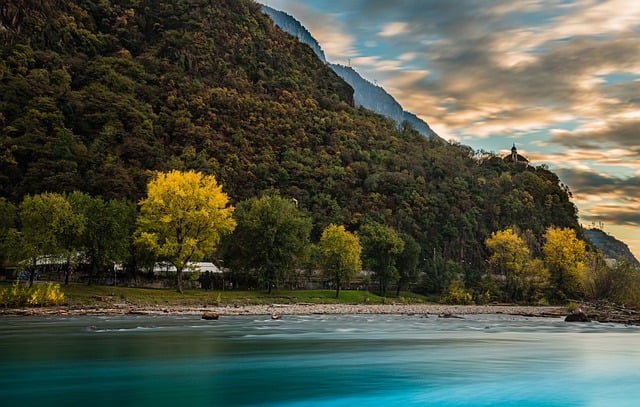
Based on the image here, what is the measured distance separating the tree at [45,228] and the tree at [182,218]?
8.84 m

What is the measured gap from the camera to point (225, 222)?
72438mm

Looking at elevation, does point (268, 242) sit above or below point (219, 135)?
below

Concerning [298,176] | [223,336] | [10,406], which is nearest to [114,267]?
[223,336]

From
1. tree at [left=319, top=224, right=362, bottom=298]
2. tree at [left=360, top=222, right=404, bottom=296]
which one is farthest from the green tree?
tree at [left=360, top=222, right=404, bottom=296]

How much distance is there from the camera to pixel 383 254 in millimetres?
100375

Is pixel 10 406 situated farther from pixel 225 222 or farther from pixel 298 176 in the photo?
pixel 298 176

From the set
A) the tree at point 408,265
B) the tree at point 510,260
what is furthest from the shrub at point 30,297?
the tree at point 510,260

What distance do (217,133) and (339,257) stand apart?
2338 inches

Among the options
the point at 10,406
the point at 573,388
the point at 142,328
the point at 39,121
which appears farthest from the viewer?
the point at 39,121

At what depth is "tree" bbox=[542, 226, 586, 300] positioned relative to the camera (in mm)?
104188

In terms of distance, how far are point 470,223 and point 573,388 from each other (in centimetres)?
12831

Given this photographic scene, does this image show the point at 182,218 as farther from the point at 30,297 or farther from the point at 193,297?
the point at 30,297

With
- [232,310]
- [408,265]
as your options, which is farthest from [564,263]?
[232,310]

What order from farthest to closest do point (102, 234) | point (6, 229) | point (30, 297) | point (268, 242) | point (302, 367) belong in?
point (268, 242)
point (6, 229)
point (102, 234)
point (30, 297)
point (302, 367)
